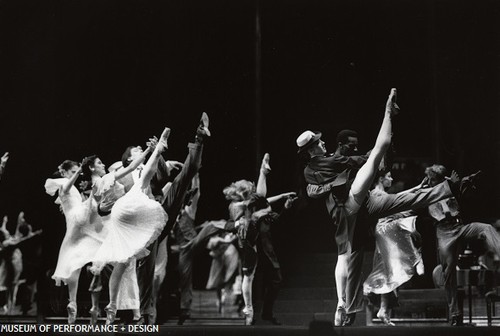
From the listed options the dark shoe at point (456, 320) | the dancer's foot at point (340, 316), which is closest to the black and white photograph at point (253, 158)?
the dancer's foot at point (340, 316)

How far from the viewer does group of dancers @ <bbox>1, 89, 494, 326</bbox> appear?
7.08 metres

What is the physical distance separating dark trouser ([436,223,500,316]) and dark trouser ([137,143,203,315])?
2.44 m

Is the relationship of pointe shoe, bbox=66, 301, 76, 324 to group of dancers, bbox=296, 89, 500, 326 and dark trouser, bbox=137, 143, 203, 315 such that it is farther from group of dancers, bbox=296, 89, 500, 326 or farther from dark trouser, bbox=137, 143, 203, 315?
group of dancers, bbox=296, 89, 500, 326

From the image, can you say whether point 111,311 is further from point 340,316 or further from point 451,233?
point 451,233

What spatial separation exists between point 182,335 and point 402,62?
179 inches

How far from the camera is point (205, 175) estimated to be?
1167 centimetres

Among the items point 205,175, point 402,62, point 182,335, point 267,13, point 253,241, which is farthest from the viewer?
point 205,175

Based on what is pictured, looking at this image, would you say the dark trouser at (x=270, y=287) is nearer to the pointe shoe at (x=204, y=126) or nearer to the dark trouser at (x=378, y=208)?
the dark trouser at (x=378, y=208)

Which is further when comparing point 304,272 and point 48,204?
point 48,204

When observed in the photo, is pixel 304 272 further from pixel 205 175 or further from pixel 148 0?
pixel 148 0

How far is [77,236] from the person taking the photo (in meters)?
7.95

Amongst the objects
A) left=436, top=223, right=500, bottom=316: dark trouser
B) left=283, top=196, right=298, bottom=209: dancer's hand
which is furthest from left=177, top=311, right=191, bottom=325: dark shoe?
left=436, top=223, right=500, bottom=316: dark trouser

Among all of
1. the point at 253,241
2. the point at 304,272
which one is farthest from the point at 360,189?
the point at 304,272

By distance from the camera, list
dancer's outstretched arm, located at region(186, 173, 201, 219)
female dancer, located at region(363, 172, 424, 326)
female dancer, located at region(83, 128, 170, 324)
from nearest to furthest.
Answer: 1. female dancer, located at region(83, 128, 170, 324)
2. female dancer, located at region(363, 172, 424, 326)
3. dancer's outstretched arm, located at region(186, 173, 201, 219)
